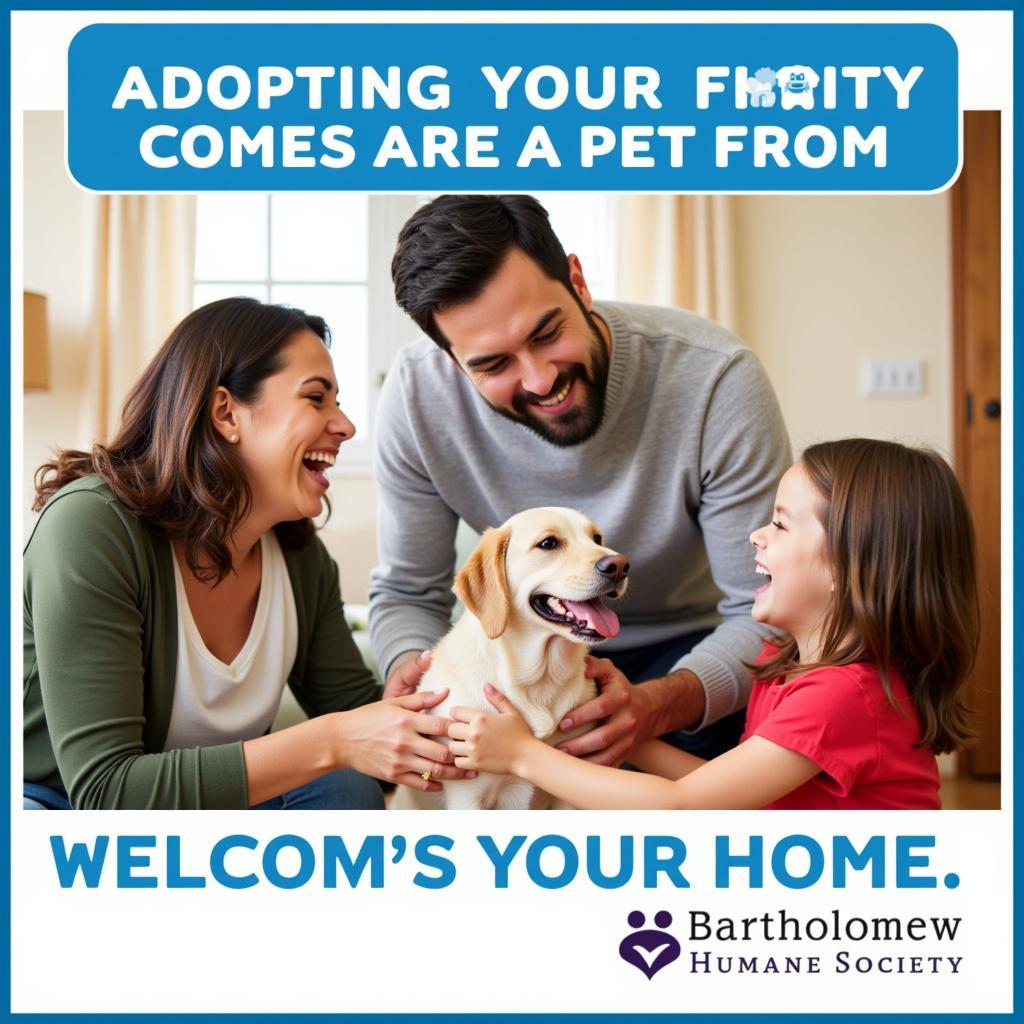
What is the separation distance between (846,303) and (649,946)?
9.62 ft

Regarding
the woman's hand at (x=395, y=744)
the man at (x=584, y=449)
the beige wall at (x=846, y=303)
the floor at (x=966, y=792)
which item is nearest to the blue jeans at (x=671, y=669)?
the man at (x=584, y=449)

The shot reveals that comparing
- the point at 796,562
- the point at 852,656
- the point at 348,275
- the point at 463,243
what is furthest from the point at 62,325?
the point at 852,656

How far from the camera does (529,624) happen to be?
1383 millimetres

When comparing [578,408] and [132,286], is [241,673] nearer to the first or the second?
[578,408]

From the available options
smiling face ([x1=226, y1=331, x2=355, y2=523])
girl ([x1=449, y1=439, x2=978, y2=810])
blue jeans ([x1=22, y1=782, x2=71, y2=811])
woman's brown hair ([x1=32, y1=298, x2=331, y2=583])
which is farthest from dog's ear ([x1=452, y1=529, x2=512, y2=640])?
blue jeans ([x1=22, y1=782, x2=71, y2=811])

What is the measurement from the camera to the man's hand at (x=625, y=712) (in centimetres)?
141

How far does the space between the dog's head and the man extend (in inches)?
6.3

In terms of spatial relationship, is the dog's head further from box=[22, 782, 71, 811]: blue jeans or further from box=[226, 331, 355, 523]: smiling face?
box=[22, 782, 71, 811]: blue jeans

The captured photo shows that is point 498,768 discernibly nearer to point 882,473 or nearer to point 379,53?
point 882,473

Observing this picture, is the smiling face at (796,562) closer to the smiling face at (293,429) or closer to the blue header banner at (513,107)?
the blue header banner at (513,107)

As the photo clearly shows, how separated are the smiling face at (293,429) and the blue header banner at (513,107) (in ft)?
0.83

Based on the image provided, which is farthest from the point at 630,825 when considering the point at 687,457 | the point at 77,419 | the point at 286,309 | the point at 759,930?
the point at 77,419

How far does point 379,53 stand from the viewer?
4.10ft

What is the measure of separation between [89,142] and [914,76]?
1.06m
